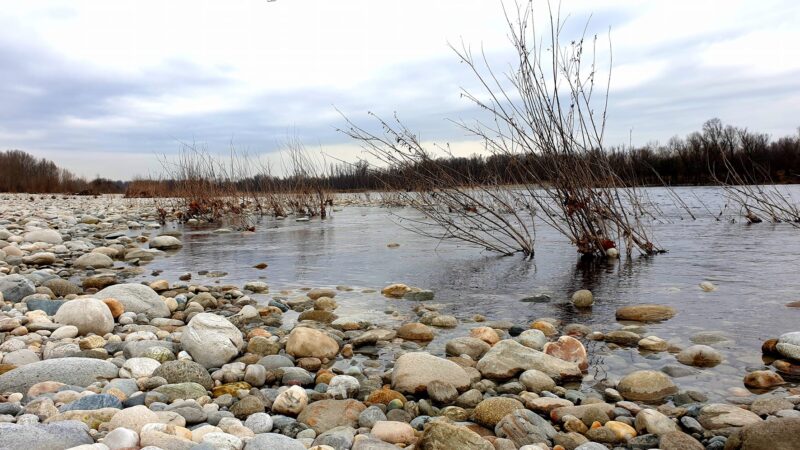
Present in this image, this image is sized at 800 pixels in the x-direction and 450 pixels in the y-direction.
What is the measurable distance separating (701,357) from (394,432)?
6.77ft

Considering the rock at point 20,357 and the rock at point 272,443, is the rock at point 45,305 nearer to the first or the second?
the rock at point 20,357

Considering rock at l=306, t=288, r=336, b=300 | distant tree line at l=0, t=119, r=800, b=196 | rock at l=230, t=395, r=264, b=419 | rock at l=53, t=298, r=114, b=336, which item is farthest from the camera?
distant tree line at l=0, t=119, r=800, b=196

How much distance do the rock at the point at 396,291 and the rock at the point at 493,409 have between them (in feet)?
9.24

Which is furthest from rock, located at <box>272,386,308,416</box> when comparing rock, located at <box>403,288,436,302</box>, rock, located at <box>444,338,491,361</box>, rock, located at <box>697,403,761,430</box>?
rock, located at <box>403,288,436,302</box>

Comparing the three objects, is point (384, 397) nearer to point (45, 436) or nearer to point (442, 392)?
point (442, 392)

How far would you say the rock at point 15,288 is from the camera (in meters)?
4.88

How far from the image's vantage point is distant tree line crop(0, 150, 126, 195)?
126 ft

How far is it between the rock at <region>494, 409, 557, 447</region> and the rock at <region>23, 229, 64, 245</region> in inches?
381

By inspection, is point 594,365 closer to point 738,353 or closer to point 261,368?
point 738,353

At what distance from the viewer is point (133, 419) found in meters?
2.24

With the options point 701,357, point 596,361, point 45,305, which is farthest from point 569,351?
point 45,305

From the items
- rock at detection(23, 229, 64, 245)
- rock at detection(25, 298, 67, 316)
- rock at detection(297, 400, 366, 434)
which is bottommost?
rock at detection(297, 400, 366, 434)

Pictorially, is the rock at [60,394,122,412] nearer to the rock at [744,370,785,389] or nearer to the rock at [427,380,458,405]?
the rock at [427,380,458,405]

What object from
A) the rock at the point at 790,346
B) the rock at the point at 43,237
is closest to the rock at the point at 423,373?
the rock at the point at 790,346
